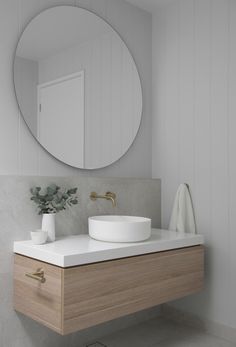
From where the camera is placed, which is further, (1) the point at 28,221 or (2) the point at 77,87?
(2) the point at 77,87

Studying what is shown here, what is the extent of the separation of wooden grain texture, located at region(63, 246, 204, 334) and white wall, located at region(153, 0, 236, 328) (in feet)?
0.72

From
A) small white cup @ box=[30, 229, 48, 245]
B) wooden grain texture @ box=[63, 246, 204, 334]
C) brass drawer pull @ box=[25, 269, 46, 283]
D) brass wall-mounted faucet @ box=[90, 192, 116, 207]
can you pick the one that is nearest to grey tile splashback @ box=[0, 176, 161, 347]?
brass wall-mounted faucet @ box=[90, 192, 116, 207]

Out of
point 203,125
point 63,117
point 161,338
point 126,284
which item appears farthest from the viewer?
point 203,125

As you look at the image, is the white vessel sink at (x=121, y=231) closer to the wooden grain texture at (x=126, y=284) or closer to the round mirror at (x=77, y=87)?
the wooden grain texture at (x=126, y=284)

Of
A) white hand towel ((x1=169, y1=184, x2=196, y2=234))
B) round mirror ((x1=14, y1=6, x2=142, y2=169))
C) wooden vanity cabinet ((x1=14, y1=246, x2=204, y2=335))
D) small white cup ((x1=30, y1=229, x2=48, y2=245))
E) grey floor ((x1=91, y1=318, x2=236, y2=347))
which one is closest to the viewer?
wooden vanity cabinet ((x1=14, y1=246, x2=204, y2=335))

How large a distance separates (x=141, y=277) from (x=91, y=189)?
0.69 m

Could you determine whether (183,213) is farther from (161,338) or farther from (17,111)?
(17,111)

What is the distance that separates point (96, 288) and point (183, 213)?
39.3 inches

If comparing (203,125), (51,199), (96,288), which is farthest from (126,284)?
(203,125)

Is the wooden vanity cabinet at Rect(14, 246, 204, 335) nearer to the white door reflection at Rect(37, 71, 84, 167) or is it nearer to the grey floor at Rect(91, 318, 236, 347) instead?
the grey floor at Rect(91, 318, 236, 347)

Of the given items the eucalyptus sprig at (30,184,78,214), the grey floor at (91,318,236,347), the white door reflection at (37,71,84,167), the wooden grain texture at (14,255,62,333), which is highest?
the white door reflection at (37,71,84,167)

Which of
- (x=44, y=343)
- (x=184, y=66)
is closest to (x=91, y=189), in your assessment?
(x=44, y=343)

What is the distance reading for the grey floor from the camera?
2.29 m

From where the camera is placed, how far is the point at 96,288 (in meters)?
1.76
